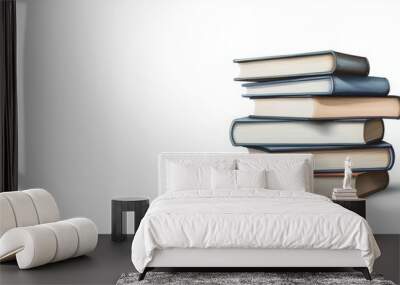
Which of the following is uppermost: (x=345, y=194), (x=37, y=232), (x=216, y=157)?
(x=216, y=157)

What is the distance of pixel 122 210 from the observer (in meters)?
Result: 6.41

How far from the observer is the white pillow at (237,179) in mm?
6074

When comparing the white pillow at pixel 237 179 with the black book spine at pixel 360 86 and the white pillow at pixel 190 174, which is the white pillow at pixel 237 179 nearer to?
the white pillow at pixel 190 174

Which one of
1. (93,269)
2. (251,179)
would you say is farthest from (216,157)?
(93,269)

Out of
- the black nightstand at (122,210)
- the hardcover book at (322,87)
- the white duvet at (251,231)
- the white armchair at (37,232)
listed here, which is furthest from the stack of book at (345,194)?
the white armchair at (37,232)

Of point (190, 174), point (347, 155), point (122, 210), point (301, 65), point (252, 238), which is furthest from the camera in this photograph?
point (347, 155)

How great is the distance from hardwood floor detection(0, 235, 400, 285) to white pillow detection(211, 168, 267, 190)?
1.01 metres

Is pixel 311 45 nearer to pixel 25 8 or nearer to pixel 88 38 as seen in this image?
pixel 88 38

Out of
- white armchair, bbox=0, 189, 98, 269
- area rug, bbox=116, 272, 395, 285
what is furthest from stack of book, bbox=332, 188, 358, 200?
white armchair, bbox=0, 189, 98, 269

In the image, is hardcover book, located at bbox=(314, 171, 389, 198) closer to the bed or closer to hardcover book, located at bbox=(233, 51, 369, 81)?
hardcover book, located at bbox=(233, 51, 369, 81)

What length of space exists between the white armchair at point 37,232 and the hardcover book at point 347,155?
7.15 feet

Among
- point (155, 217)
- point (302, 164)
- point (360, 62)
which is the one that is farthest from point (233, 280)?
point (360, 62)

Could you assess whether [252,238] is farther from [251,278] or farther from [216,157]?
[216,157]

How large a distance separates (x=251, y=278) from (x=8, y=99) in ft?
10.8
